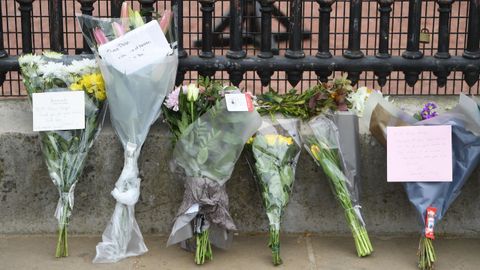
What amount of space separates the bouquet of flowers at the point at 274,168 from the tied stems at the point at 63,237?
1.01 meters

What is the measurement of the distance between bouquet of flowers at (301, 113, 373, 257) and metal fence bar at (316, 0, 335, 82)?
453 millimetres

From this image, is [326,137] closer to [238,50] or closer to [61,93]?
[238,50]

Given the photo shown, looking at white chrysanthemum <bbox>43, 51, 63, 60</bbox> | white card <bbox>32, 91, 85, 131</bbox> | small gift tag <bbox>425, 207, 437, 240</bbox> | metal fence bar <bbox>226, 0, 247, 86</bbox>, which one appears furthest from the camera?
metal fence bar <bbox>226, 0, 247, 86</bbox>

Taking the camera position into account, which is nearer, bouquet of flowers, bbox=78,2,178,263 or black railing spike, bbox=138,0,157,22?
bouquet of flowers, bbox=78,2,178,263

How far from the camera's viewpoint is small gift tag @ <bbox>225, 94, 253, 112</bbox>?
14.7 feet

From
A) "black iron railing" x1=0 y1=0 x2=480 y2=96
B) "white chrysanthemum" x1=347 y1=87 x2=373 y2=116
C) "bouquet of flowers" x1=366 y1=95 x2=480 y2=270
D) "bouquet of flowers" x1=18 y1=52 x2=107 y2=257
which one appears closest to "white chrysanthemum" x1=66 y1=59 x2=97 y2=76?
"bouquet of flowers" x1=18 y1=52 x2=107 y2=257

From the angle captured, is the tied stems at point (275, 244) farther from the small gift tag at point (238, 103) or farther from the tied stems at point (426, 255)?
the tied stems at point (426, 255)

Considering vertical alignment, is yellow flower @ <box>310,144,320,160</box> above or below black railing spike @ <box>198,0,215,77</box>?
below

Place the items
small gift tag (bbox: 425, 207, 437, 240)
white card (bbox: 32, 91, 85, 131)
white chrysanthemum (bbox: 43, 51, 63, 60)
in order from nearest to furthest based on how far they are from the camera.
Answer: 1. small gift tag (bbox: 425, 207, 437, 240)
2. white card (bbox: 32, 91, 85, 131)
3. white chrysanthemum (bbox: 43, 51, 63, 60)

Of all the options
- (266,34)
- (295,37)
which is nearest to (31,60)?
(266,34)

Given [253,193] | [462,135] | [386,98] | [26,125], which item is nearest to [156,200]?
[253,193]

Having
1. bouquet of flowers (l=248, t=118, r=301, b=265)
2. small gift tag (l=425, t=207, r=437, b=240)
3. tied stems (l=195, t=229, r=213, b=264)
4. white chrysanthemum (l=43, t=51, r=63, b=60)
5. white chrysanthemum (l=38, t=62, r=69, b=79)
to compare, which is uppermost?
white chrysanthemum (l=43, t=51, r=63, b=60)

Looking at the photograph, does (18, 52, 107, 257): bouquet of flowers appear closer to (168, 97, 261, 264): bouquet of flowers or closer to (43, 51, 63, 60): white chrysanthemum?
(43, 51, 63, 60): white chrysanthemum

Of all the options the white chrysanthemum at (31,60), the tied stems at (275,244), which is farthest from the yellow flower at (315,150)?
the white chrysanthemum at (31,60)
